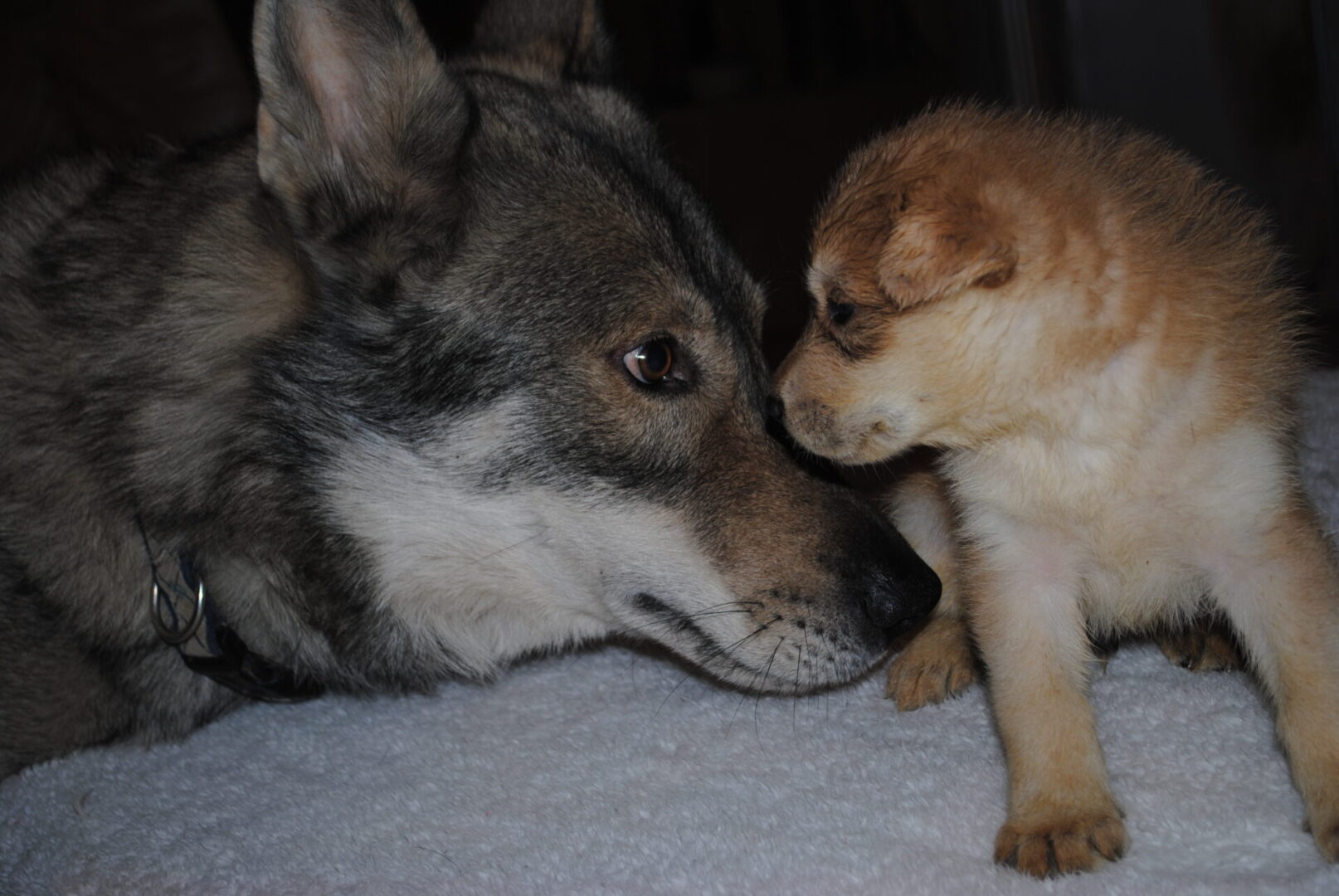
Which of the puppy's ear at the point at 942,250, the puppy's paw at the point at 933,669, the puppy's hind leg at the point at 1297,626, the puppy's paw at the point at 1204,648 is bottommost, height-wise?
the puppy's paw at the point at 933,669

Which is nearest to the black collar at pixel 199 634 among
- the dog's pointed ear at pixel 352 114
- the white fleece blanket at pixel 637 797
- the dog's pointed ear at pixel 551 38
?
the white fleece blanket at pixel 637 797

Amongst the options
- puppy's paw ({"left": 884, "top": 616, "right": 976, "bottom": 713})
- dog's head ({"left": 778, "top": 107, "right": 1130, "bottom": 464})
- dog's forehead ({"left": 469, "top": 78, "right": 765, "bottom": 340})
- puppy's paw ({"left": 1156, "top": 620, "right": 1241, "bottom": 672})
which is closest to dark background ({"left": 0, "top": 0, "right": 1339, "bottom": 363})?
dog's forehead ({"left": 469, "top": 78, "right": 765, "bottom": 340})

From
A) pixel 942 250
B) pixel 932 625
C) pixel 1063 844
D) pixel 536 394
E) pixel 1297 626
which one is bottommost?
pixel 932 625

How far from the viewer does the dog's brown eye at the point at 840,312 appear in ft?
4.80

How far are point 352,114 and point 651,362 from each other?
519mm

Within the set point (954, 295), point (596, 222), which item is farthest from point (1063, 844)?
point (596, 222)

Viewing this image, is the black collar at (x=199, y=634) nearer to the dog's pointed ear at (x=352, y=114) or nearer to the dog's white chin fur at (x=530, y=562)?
the dog's white chin fur at (x=530, y=562)

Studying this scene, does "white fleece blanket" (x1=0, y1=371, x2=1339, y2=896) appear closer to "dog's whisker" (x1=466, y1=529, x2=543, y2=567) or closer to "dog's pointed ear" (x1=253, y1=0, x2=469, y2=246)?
"dog's whisker" (x1=466, y1=529, x2=543, y2=567)

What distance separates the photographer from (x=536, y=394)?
1650 mm

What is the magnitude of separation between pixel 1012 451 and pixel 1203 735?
449 millimetres

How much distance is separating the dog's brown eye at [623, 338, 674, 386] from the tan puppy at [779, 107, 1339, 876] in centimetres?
23

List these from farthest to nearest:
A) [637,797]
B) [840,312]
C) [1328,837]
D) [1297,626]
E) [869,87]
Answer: [869,87] < [637,797] < [840,312] < [1297,626] < [1328,837]

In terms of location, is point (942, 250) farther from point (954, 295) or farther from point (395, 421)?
point (395, 421)

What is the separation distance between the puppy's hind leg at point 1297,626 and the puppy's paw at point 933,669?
1.37ft
